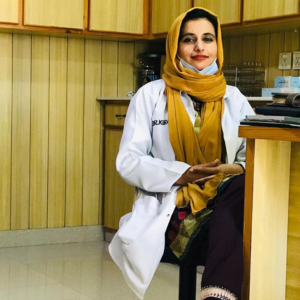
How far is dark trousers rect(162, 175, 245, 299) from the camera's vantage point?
160 cm

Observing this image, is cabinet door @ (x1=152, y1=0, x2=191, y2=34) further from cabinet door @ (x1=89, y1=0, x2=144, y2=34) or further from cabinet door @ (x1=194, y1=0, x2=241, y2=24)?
cabinet door @ (x1=194, y1=0, x2=241, y2=24)

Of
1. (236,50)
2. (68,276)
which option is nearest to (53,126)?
(68,276)

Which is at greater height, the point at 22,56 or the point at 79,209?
the point at 22,56

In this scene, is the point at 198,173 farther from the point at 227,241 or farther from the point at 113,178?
the point at 113,178

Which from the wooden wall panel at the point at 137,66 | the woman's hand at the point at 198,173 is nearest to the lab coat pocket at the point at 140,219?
the woman's hand at the point at 198,173

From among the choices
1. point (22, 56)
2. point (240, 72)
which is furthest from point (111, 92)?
point (240, 72)

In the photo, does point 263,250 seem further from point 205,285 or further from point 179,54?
point 179,54

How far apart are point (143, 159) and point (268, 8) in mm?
1799

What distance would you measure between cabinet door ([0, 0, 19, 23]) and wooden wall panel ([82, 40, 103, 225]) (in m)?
0.63

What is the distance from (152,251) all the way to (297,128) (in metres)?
0.62

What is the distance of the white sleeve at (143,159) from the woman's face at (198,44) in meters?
0.19

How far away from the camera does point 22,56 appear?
445cm

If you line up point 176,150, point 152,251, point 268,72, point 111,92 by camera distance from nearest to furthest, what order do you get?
point 152,251, point 176,150, point 268,72, point 111,92

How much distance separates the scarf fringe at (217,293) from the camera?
1.59 m
